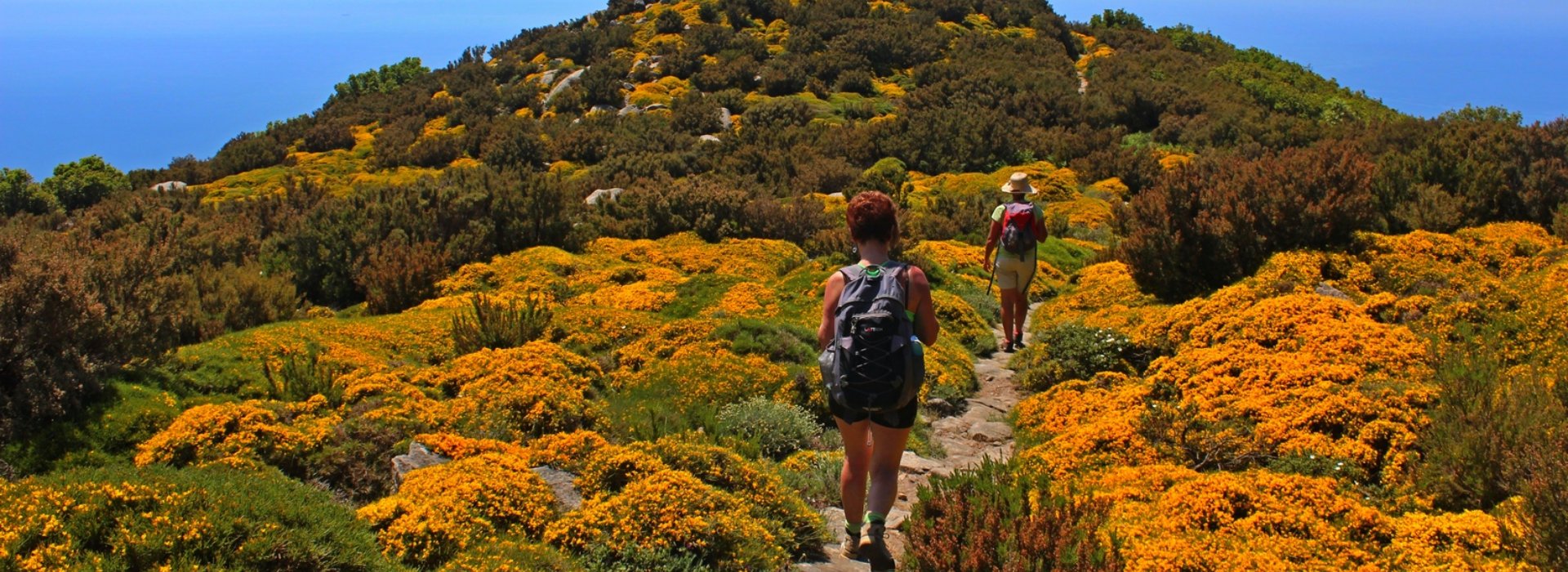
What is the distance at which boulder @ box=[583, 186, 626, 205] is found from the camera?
771 inches

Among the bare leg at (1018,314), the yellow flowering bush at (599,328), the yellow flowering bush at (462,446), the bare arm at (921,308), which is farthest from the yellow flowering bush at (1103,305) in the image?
the yellow flowering bush at (462,446)

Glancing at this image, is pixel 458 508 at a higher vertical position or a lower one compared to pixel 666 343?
lower

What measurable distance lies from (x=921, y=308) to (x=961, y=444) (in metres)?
3.42

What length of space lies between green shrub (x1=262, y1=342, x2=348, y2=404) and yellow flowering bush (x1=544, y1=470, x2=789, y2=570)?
137 inches

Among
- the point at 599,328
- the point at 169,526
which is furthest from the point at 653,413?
the point at 169,526

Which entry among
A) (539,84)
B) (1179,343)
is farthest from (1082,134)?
(539,84)

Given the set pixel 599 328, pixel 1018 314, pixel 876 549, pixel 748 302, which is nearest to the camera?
pixel 876 549

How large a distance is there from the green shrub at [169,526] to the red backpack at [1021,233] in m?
7.52

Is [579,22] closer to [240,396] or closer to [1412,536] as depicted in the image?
[240,396]

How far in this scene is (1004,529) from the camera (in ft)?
15.9

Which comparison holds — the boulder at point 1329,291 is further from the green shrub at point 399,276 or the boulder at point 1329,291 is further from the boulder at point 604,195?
the boulder at point 604,195

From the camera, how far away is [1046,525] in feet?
15.6

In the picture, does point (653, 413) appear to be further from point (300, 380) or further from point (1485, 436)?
point (1485, 436)

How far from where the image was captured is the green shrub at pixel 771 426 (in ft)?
25.3
